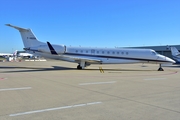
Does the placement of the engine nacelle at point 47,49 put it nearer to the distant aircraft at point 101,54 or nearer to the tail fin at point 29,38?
the distant aircraft at point 101,54

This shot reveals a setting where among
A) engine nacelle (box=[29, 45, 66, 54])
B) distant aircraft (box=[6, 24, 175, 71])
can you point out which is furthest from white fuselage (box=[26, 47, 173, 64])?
engine nacelle (box=[29, 45, 66, 54])

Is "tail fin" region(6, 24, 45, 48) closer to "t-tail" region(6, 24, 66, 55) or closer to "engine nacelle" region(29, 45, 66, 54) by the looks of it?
"t-tail" region(6, 24, 66, 55)

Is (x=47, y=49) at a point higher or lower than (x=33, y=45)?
lower

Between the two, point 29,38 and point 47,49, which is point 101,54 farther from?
point 29,38

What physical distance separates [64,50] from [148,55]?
11101mm

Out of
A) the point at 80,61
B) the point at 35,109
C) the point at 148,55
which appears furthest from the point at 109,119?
the point at 148,55

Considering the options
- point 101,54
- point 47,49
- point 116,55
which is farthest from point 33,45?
point 116,55

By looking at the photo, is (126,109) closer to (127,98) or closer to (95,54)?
(127,98)

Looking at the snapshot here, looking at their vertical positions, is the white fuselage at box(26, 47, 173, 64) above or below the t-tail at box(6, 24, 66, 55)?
below

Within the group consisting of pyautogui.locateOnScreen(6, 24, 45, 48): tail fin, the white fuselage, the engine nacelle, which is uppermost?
pyautogui.locateOnScreen(6, 24, 45, 48): tail fin

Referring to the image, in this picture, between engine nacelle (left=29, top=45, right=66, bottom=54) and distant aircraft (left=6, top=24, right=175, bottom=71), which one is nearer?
engine nacelle (left=29, top=45, right=66, bottom=54)

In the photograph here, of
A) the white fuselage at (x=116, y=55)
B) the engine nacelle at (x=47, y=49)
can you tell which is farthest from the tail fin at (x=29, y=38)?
the white fuselage at (x=116, y=55)

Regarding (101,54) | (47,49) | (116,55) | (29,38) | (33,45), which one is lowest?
(116,55)

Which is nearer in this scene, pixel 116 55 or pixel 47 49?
pixel 47 49
